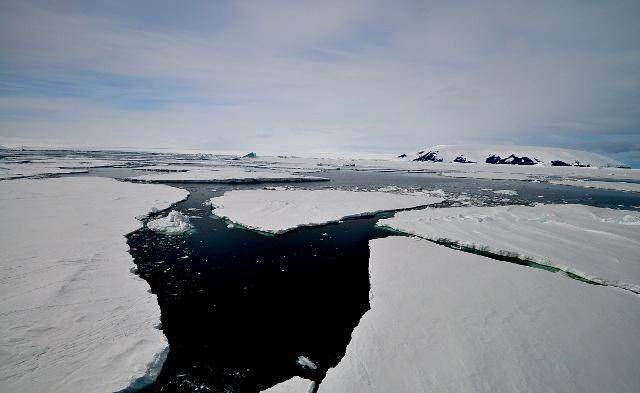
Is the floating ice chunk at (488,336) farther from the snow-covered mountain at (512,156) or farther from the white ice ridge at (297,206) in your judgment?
the snow-covered mountain at (512,156)

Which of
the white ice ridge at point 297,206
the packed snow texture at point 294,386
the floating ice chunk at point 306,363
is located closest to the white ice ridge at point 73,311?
the packed snow texture at point 294,386

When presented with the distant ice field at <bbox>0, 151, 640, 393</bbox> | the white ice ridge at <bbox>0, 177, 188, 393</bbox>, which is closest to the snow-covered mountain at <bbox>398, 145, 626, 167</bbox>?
the distant ice field at <bbox>0, 151, 640, 393</bbox>

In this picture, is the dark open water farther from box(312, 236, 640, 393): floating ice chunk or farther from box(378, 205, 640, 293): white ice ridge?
box(378, 205, 640, 293): white ice ridge

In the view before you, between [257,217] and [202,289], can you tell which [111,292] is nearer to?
[202,289]

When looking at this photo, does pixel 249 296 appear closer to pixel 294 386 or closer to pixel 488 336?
pixel 294 386

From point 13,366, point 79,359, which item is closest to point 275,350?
point 79,359

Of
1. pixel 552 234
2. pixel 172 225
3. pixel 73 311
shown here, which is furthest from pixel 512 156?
pixel 73 311
